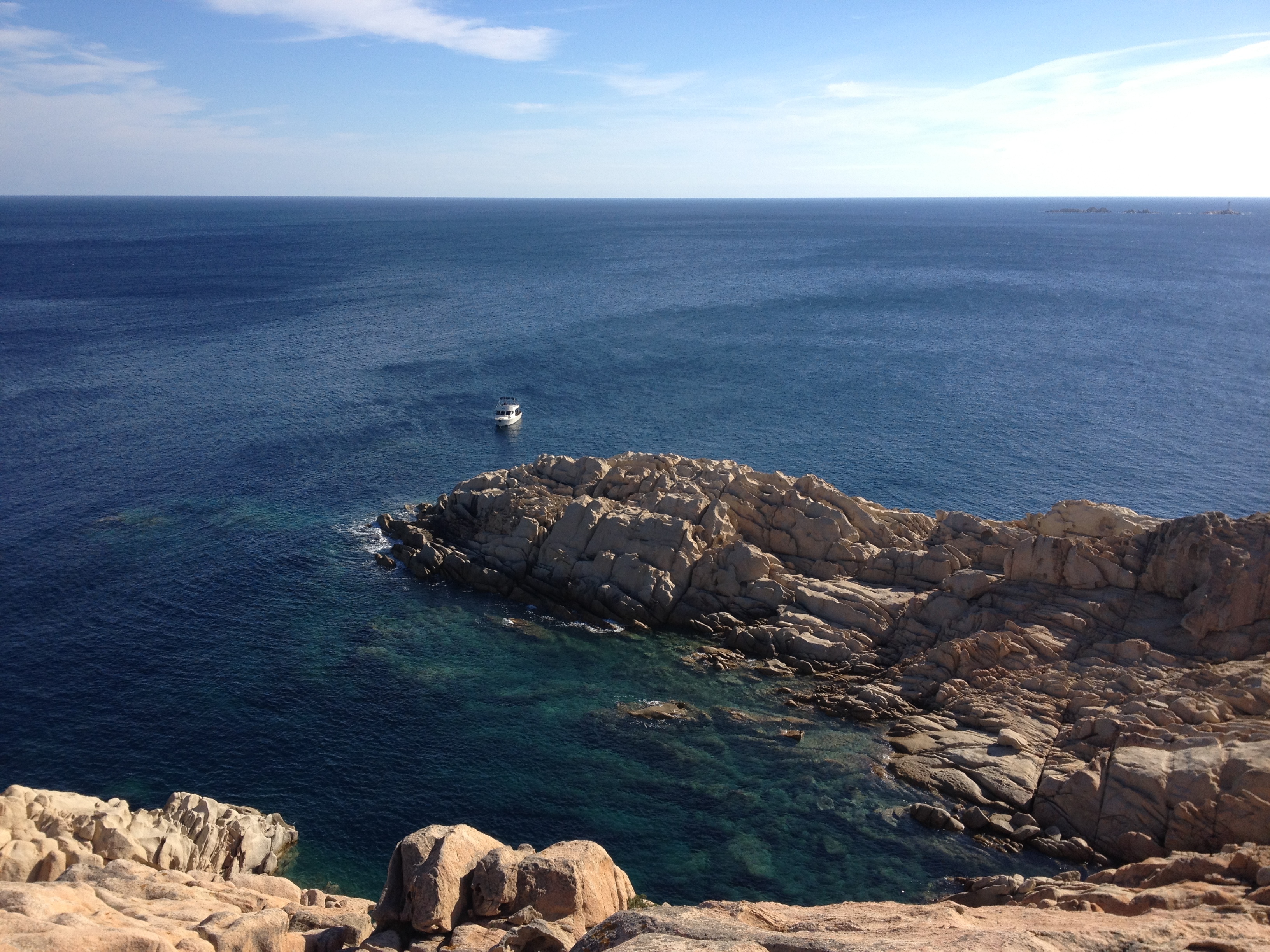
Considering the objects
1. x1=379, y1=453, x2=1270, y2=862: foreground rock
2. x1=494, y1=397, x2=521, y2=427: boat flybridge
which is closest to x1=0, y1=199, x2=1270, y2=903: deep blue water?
x1=494, y1=397, x2=521, y2=427: boat flybridge

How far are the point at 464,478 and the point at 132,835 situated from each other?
199 ft

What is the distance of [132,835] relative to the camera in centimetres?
3888

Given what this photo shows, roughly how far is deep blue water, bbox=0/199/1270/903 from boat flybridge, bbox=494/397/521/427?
6.66ft

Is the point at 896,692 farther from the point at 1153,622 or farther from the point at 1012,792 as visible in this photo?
the point at 1153,622

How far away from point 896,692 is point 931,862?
1451 cm

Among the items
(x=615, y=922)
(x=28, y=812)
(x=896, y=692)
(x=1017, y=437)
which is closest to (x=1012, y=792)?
(x=896, y=692)

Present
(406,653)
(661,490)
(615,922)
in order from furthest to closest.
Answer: (661,490) → (406,653) → (615,922)

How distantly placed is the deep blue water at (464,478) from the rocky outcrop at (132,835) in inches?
116

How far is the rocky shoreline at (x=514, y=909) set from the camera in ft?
76.4

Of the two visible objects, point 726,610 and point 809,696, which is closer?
point 809,696

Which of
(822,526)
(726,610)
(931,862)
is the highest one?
(822,526)

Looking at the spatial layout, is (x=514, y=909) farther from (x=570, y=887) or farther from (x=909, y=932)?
(x=909, y=932)

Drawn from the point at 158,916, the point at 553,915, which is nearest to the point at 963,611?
the point at 553,915

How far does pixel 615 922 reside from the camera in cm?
2395
